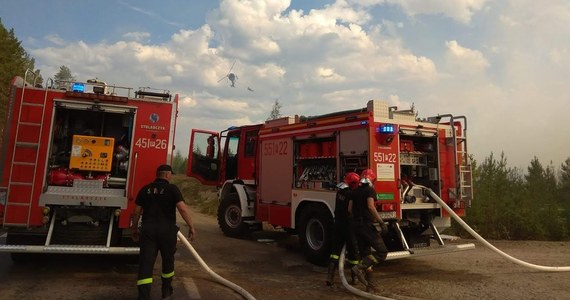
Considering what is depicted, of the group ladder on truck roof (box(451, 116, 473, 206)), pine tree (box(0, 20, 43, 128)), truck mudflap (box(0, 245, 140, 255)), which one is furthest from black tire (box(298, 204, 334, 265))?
pine tree (box(0, 20, 43, 128))

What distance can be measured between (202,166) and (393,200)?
667 cm

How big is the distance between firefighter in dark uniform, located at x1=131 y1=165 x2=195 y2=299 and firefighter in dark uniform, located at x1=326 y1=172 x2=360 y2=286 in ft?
7.73

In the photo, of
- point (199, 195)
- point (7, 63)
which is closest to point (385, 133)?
point (199, 195)

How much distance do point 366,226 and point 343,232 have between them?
1.35 ft

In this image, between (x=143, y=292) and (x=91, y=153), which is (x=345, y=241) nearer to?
(x=143, y=292)

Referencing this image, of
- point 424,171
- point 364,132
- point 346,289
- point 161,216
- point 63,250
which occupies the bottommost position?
point 346,289

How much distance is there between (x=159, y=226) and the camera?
486 centimetres

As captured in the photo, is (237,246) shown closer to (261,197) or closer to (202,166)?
(261,197)

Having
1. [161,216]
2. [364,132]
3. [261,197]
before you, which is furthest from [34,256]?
[364,132]

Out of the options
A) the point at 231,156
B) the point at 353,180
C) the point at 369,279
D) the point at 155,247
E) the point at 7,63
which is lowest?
the point at 369,279

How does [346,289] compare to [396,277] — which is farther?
[396,277]

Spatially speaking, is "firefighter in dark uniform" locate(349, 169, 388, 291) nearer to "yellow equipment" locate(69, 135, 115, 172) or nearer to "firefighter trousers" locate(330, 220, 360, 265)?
"firefighter trousers" locate(330, 220, 360, 265)

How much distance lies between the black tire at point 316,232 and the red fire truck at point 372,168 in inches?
0.8

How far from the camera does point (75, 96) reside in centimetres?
664
